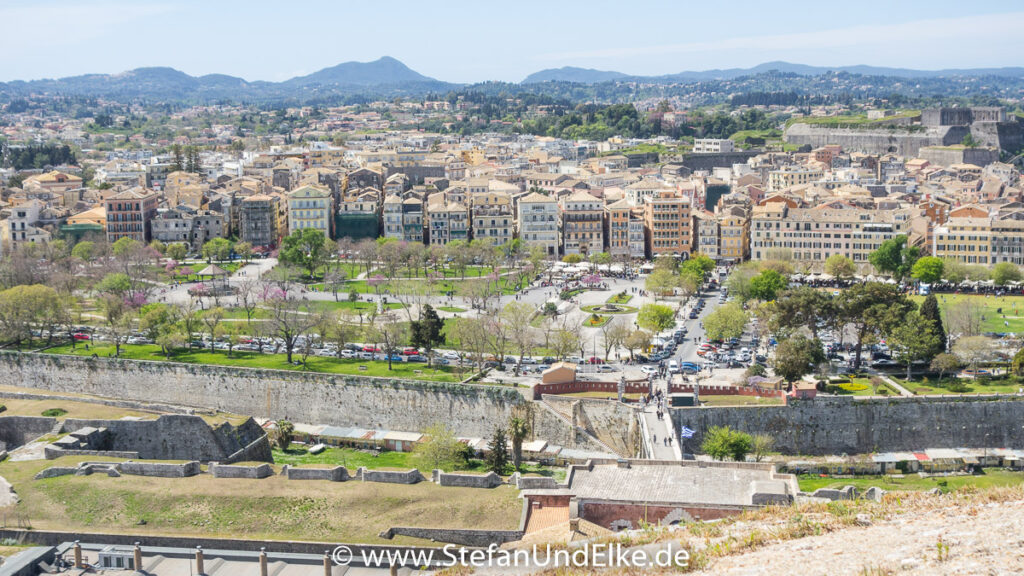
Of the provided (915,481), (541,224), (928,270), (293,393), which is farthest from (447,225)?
(915,481)

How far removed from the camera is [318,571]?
23141 millimetres

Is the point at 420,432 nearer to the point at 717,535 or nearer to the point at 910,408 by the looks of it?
the point at 910,408

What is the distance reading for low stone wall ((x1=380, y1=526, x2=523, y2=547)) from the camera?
23.9 m

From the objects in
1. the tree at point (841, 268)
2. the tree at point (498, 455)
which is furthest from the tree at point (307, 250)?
the tree at point (498, 455)

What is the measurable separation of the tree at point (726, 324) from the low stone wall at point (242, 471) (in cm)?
2144

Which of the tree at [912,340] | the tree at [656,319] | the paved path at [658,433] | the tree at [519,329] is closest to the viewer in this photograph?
the paved path at [658,433]

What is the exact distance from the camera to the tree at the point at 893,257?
57.5 meters

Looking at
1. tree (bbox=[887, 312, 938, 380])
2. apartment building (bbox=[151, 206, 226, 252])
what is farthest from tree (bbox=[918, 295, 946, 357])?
apartment building (bbox=[151, 206, 226, 252])

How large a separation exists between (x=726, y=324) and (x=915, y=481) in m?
12.4

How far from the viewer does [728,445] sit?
3219 cm

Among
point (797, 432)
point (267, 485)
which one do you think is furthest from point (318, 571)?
point (797, 432)

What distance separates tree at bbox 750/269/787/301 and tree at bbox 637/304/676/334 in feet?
21.6

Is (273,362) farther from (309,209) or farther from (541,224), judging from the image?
(541,224)

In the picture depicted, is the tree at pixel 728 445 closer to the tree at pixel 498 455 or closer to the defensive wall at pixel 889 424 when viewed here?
the defensive wall at pixel 889 424
